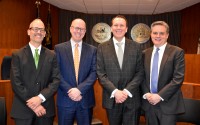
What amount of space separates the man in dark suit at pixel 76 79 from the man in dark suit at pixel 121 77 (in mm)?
136

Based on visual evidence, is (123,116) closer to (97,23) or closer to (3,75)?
(3,75)

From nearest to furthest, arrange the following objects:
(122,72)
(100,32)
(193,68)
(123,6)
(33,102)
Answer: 1. (33,102)
2. (122,72)
3. (193,68)
4. (123,6)
5. (100,32)

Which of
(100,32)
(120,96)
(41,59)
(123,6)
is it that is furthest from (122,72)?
(100,32)

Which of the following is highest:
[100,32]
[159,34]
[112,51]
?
[100,32]

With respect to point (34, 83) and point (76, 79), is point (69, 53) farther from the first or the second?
point (34, 83)

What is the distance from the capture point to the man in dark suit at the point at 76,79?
8.59ft

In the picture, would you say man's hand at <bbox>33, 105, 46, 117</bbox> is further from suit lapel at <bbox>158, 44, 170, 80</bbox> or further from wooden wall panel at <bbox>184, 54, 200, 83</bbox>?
wooden wall panel at <bbox>184, 54, 200, 83</bbox>

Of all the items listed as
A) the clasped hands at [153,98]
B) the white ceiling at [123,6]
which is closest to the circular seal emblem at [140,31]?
the white ceiling at [123,6]

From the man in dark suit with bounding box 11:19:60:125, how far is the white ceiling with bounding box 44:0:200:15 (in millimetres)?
6071

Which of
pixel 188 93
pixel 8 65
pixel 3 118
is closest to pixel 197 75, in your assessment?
pixel 188 93

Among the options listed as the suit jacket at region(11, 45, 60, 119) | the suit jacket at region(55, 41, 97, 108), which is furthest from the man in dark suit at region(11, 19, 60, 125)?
the suit jacket at region(55, 41, 97, 108)

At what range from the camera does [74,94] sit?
2545 mm

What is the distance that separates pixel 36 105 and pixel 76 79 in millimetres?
532

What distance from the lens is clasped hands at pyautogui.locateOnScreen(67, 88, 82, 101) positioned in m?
2.55
